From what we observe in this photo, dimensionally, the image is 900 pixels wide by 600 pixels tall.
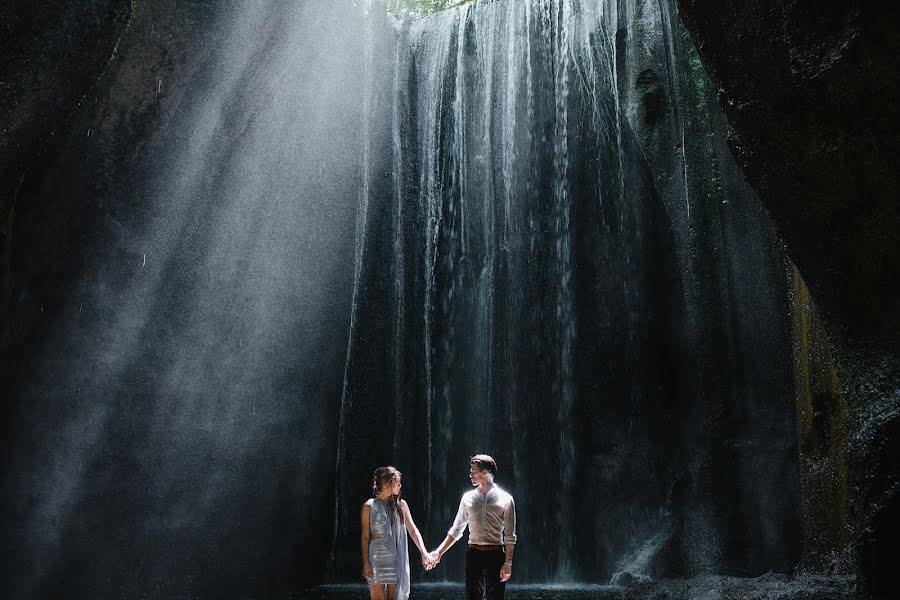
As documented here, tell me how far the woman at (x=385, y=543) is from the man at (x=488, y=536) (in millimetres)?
329

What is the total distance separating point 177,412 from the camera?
801 centimetres

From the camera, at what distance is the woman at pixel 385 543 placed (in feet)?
15.9

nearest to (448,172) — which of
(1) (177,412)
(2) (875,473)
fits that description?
(1) (177,412)

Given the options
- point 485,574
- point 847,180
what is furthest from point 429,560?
point 847,180

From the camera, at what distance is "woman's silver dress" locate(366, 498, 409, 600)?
4852 millimetres

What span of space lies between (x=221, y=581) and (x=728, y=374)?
690 cm

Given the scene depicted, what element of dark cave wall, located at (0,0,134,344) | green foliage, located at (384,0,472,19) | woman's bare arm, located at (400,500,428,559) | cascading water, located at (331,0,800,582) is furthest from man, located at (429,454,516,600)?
green foliage, located at (384,0,472,19)

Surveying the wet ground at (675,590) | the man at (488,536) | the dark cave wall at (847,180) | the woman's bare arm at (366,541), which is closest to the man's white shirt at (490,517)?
the man at (488,536)

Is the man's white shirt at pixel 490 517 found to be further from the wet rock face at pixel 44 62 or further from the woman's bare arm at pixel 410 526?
the wet rock face at pixel 44 62

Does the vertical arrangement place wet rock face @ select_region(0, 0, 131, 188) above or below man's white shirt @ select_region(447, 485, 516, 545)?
above

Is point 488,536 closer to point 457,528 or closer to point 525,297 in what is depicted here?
point 457,528

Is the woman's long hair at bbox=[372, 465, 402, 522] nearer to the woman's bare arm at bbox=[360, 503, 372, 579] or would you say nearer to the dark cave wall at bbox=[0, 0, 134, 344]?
the woman's bare arm at bbox=[360, 503, 372, 579]

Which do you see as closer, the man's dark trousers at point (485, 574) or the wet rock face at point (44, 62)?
→ the man's dark trousers at point (485, 574)

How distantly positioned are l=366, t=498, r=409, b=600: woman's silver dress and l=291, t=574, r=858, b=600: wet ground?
2.88 meters
